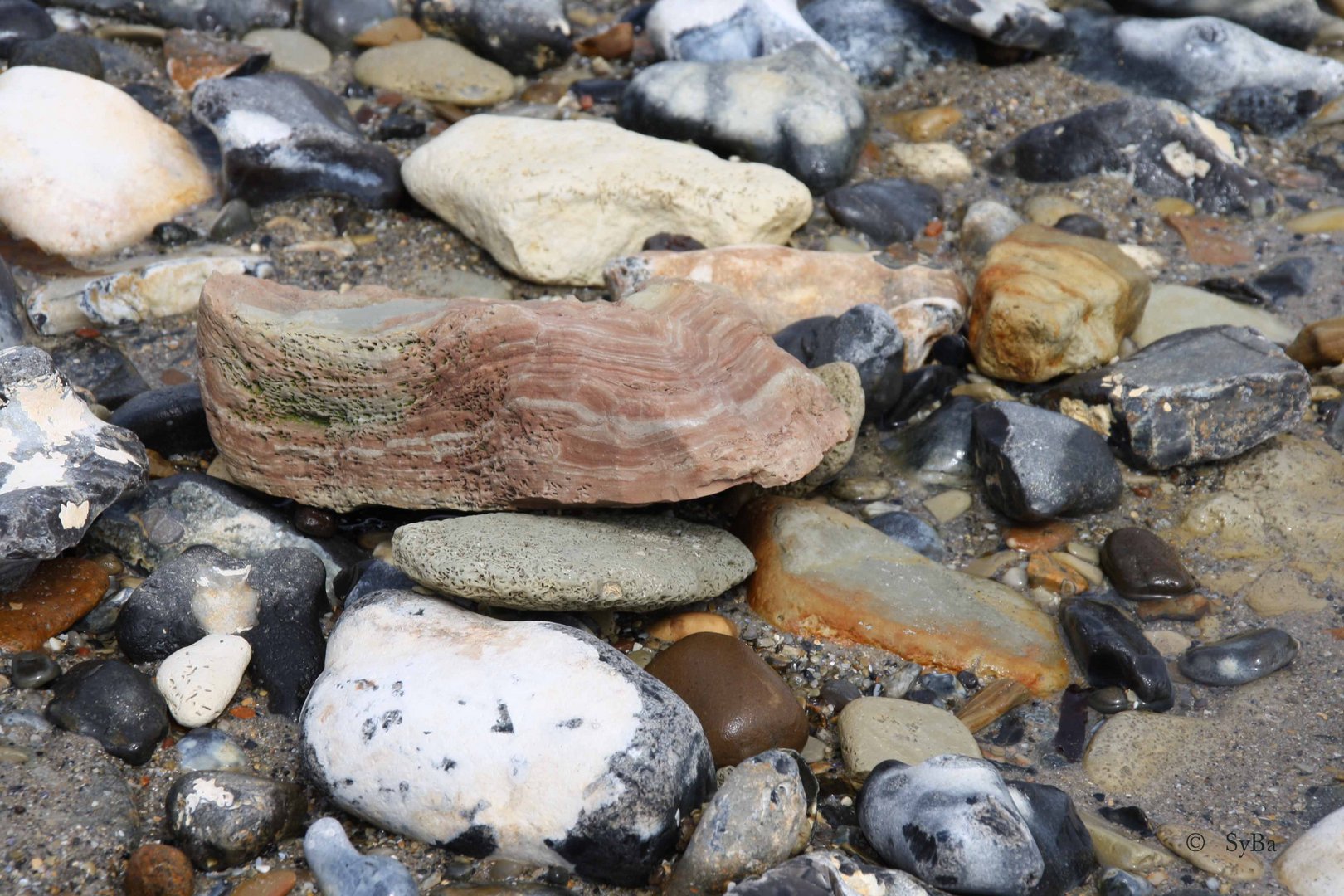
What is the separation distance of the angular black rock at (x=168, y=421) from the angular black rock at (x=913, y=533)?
2234 millimetres

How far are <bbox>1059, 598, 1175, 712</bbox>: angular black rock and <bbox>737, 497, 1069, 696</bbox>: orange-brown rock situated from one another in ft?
0.22

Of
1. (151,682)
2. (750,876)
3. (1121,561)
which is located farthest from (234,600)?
(1121,561)

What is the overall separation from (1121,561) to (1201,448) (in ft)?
2.05

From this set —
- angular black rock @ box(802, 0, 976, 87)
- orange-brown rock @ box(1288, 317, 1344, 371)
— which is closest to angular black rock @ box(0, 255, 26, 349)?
angular black rock @ box(802, 0, 976, 87)

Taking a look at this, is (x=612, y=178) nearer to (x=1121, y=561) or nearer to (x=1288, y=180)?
(x=1121, y=561)

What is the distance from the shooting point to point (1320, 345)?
4.39m

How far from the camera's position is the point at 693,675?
3068 millimetres

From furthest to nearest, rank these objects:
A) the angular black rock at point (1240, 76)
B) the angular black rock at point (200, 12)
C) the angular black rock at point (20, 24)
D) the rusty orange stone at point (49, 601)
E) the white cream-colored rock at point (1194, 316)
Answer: the angular black rock at point (200, 12), the angular black rock at point (1240, 76), the angular black rock at point (20, 24), the white cream-colored rock at point (1194, 316), the rusty orange stone at point (49, 601)

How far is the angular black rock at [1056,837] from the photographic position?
8.74 ft

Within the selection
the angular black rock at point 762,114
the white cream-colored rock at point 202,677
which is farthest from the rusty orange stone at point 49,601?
the angular black rock at point 762,114

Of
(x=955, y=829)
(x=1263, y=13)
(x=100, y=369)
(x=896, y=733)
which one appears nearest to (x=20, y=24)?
(x=100, y=369)

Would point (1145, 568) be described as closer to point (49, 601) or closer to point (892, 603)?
point (892, 603)

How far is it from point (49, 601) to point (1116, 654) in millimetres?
2962

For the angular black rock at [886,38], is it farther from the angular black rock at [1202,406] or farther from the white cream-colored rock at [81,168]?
the white cream-colored rock at [81,168]
